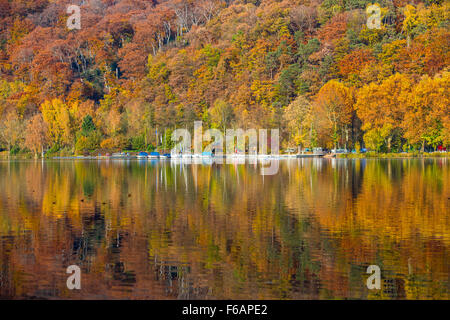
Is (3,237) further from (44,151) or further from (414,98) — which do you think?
(44,151)

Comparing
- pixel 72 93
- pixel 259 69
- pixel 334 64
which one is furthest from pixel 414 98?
pixel 72 93

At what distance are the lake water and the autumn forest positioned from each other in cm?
6419

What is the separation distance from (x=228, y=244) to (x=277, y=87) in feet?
391

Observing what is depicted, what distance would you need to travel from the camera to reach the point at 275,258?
56.6ft

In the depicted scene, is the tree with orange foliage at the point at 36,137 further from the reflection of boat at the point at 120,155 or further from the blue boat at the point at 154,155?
the blue boat at the point at 154,155

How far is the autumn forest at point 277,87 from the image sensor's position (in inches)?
3772

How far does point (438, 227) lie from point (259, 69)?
13012 centimetres

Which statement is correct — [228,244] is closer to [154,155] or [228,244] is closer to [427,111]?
[427,111]

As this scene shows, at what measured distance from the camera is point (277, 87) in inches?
5354

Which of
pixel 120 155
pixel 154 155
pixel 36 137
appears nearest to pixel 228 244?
pixel 154 155

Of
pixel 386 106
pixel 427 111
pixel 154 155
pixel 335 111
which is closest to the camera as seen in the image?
pixel 427 111

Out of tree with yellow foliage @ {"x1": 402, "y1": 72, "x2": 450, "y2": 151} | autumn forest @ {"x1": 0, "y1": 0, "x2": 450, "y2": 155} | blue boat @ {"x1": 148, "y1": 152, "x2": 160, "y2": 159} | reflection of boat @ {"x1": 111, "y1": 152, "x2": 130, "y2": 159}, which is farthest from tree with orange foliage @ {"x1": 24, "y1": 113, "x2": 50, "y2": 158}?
tree with yellow foliage @ {"x1": 402, "y1": 72, "x2": 450, "y2": 151}

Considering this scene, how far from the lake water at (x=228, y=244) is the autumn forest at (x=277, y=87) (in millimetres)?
64194

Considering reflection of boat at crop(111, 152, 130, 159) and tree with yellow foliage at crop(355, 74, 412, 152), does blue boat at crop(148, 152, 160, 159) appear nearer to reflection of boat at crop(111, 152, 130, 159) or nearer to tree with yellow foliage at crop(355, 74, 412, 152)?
reflection of boat at crop(111, 152, 130, 159)
